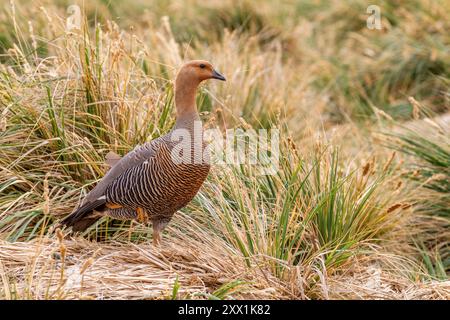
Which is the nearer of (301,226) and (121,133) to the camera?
(301,226)

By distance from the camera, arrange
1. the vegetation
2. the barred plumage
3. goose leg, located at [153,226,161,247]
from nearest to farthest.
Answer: the vegetation < the barred plumage < goose leg, located at [153,226,161,247]

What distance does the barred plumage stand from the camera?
4.44 m

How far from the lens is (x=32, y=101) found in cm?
538

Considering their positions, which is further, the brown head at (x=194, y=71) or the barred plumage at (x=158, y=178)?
the brown head at (x=194, y=71)

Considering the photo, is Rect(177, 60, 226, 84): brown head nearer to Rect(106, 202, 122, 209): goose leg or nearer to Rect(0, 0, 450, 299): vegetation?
Rect(0, 0, 450, 299): vegetation

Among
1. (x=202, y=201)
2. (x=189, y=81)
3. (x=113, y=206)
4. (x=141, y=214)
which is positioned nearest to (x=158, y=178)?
(x=141, y=214)

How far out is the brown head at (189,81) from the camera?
15.0ft

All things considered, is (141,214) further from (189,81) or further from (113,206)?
(189,81)

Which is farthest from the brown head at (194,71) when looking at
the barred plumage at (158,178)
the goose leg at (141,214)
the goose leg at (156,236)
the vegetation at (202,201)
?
the goose leg at (156,236)

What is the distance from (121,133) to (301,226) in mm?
1392

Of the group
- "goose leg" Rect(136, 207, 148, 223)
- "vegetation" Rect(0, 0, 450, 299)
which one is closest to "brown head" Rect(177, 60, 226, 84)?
"vegetation" Rect(0, 0, 450, 299)

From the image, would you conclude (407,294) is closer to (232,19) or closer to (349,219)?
(349,219)

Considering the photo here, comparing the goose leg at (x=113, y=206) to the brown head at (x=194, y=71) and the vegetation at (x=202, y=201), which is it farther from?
the brown head at (x=194, y=71)
